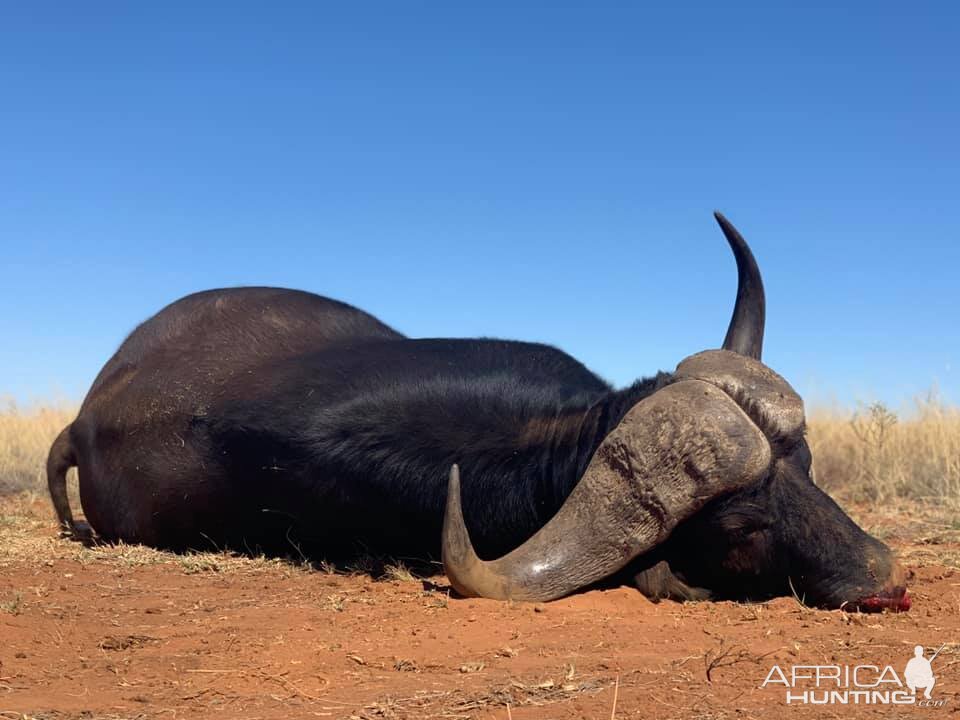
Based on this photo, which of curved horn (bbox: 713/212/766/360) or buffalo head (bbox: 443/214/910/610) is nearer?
buffalo head (bbox: 443/214/910/610)

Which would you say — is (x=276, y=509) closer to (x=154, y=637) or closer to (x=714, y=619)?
(x=154, y=637)

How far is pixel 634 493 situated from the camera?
3.81 metres

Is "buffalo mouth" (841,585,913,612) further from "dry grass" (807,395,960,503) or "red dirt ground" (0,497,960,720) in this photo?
"dry grass" (807,395,960,503)

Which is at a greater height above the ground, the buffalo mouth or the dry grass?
the dry grass

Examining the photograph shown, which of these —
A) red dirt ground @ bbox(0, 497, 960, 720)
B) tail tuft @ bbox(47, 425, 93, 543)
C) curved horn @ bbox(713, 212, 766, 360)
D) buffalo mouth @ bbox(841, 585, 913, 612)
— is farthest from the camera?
tail tuft @ bbox(47, 425, 93, 543)

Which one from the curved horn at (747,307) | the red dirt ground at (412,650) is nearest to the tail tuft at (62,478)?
the red dirt ground at (412,650)

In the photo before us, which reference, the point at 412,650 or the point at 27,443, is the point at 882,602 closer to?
the point at 412,650

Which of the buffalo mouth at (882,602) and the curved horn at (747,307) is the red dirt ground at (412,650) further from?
the curved horn at (747,307)

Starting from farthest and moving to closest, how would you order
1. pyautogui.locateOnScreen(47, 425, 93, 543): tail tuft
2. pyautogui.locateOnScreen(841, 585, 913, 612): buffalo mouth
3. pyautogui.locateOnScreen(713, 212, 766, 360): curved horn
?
pyautogui.locateOnScreen(47, 425, 93, 543): tail tuft, pyautogui.locateOnScreen(713, 212, 766, 360): curved horn, pyautogui.locateOnScreen(841, 585, 913, 612): buffalo mouth

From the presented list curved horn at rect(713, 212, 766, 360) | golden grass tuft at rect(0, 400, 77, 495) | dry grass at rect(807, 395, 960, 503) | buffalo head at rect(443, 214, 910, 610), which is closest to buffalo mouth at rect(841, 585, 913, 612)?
buffalo head at rect(443, 214, 910, 610)

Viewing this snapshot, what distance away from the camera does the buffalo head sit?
12.3 feet

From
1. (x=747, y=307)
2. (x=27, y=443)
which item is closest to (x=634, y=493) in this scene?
Answer: (x=747, y=307)

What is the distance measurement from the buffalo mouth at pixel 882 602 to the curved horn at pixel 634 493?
556 millimetres

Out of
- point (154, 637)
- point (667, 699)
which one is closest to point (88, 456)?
point (154, 637)
